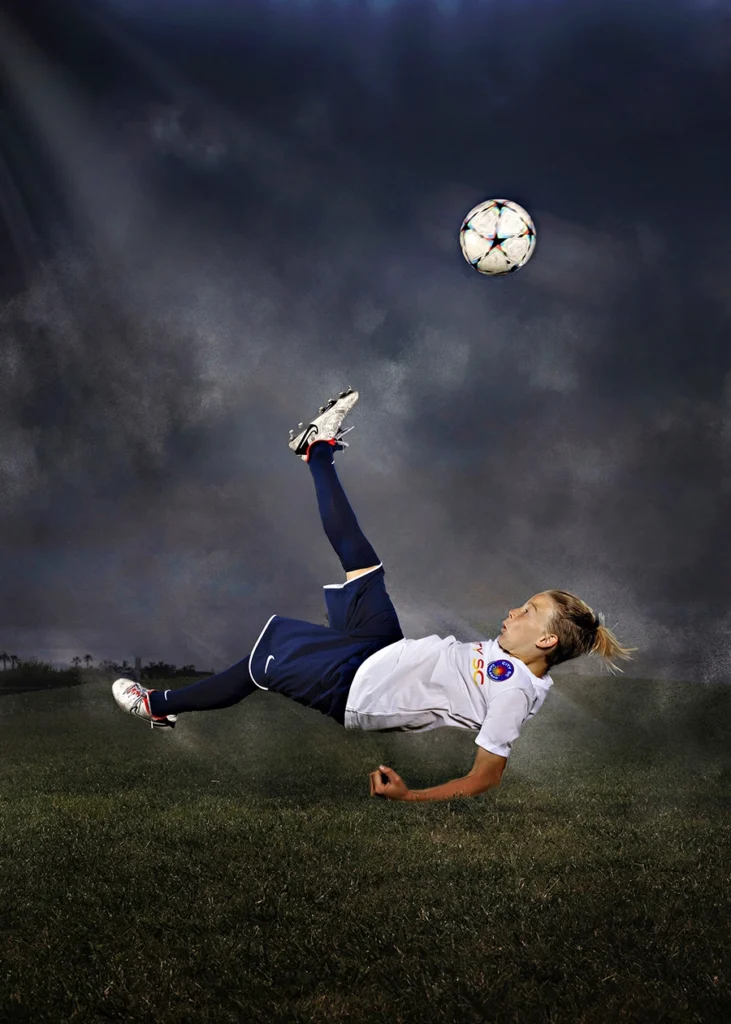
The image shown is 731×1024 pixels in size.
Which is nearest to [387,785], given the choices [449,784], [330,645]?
[449,784]

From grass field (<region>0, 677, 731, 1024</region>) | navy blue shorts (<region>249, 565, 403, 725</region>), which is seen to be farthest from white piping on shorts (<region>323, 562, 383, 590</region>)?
grass field (<region>0, 677, 731, 1024</region>)

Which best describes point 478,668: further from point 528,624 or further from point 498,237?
point 498,237

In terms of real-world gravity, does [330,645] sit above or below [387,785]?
above

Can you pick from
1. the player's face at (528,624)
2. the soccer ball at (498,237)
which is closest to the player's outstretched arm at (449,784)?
the player's face at (528,624)

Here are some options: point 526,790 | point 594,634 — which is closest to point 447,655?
point 594,634

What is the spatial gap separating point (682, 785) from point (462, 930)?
6.71 metres

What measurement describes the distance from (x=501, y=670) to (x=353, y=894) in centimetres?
232

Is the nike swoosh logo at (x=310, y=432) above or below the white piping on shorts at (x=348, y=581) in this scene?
above

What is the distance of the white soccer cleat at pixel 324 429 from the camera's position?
527 cm

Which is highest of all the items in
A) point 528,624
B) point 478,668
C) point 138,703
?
point 528,624

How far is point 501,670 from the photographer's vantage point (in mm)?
4387

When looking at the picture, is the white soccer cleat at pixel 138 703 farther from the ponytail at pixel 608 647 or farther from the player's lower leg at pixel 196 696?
the ponytail at pixel 608 647

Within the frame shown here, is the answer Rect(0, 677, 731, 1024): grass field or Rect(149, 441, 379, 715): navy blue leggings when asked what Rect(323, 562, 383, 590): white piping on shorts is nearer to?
Rect(149, 441, 379, 715): navy blue leggings

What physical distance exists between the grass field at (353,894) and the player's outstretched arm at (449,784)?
104 centimetres
